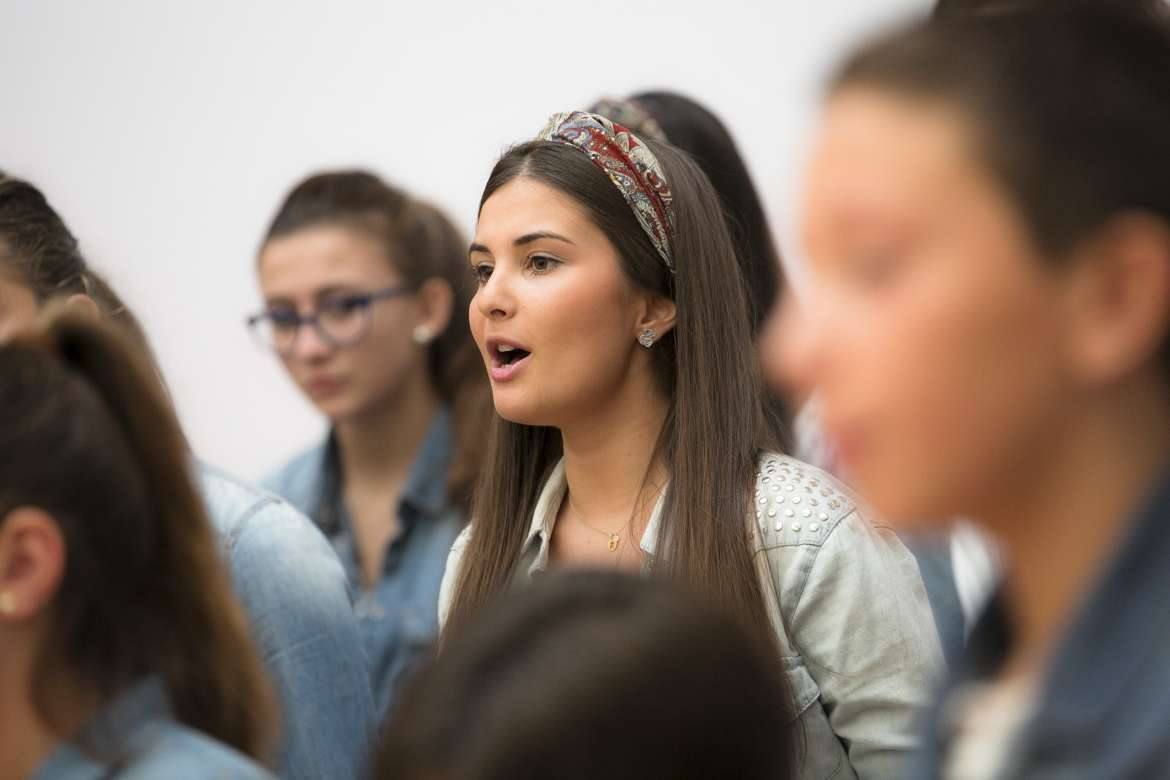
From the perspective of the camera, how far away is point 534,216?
2.26 metres

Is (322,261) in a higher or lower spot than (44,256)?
lower

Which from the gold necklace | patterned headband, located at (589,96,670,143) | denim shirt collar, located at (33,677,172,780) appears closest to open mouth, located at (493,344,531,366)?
the gold necklace

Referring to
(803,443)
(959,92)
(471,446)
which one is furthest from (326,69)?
(959,92)

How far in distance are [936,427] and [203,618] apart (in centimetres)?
81

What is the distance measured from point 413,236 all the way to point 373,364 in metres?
0.34

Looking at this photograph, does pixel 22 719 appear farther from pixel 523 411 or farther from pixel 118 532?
pixel 523 411

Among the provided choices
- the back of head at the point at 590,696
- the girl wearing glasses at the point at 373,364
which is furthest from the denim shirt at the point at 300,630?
the girl wearing glasses at the point at 373,364

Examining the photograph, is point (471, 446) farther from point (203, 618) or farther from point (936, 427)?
point (936, 427)

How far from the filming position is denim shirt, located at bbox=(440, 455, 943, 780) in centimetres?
202

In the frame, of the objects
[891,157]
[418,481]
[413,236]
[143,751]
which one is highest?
[891,157]

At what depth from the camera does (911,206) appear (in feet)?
3.01

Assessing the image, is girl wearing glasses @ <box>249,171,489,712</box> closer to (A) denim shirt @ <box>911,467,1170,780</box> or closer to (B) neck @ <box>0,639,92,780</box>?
(B) neck @ <box>0,639,92,780</box>

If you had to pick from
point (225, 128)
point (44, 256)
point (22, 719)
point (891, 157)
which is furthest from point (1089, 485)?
point (225, 128)

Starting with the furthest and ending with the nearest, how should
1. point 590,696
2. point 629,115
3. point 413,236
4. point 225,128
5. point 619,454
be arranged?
1. point 225,128
2. point 413,236
3. point 629,115
4. point 619,454
5. point 590,696
